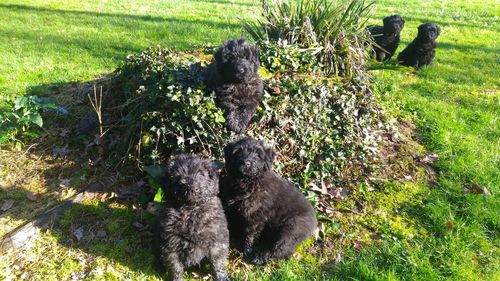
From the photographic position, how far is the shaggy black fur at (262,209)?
4156mm

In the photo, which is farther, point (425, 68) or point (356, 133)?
point (425, 68)

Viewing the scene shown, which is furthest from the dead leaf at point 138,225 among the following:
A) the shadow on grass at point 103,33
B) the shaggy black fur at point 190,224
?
the shadow on grass at point 103,33

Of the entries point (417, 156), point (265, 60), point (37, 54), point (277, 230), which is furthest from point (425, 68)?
point (37, 54)

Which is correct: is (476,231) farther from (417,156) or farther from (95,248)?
(95,248)

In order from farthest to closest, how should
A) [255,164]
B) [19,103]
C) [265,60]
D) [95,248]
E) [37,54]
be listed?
1. [37,54]
2. [265,60]
3. [19,103]
4. [95,248]
5. [255,164]

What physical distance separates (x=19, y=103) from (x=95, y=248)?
2.60 metres

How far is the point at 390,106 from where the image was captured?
279 inches

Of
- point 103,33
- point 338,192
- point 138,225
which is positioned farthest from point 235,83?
point 103,33

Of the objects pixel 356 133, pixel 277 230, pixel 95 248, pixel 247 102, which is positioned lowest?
pixel 95 248

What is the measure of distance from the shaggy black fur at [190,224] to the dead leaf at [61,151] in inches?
96.3

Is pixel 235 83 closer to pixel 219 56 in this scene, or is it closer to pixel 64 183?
pixel 219 56

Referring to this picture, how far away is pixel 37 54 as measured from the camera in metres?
9.43

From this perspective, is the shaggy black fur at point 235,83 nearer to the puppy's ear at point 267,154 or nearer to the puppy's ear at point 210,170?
the puppy's ear at point 267,154

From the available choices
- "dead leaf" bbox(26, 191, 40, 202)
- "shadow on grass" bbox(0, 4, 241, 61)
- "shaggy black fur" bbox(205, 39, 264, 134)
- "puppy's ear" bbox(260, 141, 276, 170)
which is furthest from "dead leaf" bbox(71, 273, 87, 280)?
"shadow on grass" bbox(0, 4, 241, 61)
